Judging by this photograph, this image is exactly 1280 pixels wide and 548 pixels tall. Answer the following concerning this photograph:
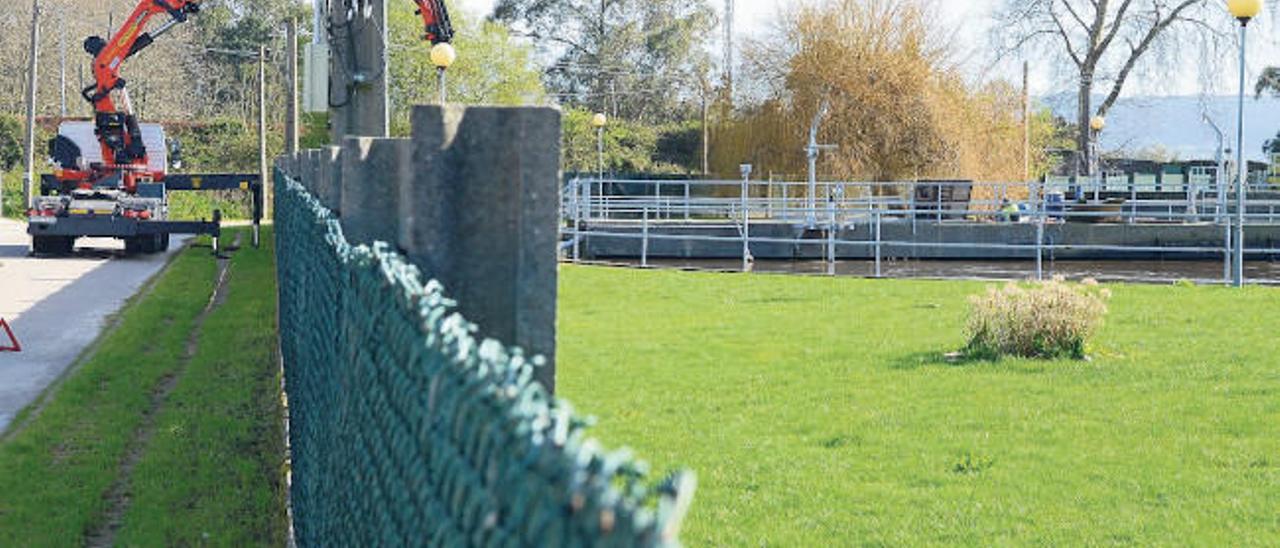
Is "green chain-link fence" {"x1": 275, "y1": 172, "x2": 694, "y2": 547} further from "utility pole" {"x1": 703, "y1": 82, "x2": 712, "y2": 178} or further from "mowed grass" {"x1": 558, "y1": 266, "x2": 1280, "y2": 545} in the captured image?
"utility pole" {"x1": 703, "y1": 82, "x2": 712, "y2": 178}

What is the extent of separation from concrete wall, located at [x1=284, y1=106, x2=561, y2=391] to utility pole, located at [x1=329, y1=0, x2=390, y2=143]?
18026 millimetres

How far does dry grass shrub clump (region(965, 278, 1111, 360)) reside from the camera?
14695 millimetres

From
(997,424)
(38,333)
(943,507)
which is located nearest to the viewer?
(943,507)

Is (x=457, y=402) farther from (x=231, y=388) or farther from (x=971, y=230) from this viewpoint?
(x=971, y=230)

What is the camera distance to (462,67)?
246 feet

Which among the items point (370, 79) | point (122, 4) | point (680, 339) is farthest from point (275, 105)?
point (680, 339)

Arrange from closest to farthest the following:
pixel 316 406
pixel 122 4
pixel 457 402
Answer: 1. pixel 457 402
2. pixel 316 406
3. pixel 122 4

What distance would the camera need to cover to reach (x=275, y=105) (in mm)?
86438

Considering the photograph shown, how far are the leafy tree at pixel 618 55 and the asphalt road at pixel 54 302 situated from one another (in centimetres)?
5213

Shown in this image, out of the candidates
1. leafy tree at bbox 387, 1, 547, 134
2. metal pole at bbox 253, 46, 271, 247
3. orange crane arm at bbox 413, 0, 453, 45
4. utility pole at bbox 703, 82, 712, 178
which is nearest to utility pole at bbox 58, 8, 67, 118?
metal pole at bbox 253, 46, 271, 247

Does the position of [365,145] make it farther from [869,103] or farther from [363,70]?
[869,103]

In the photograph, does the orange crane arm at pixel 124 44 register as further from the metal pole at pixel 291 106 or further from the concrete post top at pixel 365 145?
the concrete post top at pixel 365 145

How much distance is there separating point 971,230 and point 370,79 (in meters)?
26.5

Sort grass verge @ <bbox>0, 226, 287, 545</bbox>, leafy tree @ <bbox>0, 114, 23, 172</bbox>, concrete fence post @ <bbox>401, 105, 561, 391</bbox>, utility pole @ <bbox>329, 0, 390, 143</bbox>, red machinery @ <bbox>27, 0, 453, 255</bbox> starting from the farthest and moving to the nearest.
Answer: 1. leafy tree @ <bbox>0, 114, 23, 172</bbox>
2. red machinery @ <bbox>27, 0, 453, 255</bbox>
3. utility pole @ <bbox>329, 0, 390, 143</bbox>
4. grass verge @ <bbox>0, 226, 287, 545</bbox>
5. concrete fence post @ <bbox>401, 105, 561, 391</bbox>
